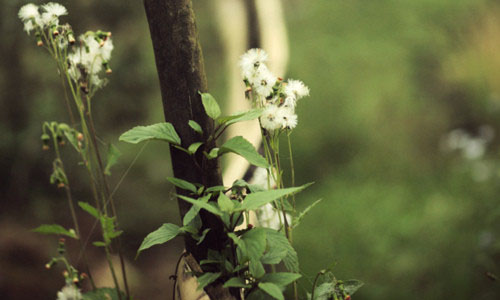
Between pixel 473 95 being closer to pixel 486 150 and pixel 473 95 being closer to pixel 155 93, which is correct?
pixel 486 150

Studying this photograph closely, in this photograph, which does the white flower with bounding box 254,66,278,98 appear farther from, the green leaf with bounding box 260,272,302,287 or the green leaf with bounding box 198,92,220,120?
the green leaf with bounding box 260,272,302,287

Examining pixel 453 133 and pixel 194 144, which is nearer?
pixel 194 144

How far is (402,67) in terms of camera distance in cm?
228


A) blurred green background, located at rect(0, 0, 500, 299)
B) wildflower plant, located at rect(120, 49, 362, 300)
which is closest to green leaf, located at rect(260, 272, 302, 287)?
wildflower plant, located at rect(120, 49, 362, 300)

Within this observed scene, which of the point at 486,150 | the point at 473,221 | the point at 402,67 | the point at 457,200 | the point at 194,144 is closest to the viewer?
the point at 194,144

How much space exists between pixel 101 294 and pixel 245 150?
0.29 m

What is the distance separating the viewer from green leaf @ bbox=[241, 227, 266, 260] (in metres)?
0.70

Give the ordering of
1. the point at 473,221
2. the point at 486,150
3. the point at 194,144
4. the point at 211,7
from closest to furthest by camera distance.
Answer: the point at 194,144 → the point at 211,7 → the point at 473,221 → the point at 486,150

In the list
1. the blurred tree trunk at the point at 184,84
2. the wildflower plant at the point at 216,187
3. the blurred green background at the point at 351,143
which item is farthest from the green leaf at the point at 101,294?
the blurred green background at the point at 351,143

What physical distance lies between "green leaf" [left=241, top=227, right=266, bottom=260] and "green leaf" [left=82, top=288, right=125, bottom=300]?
0.21m

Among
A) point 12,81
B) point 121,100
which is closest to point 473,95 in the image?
point 121,100

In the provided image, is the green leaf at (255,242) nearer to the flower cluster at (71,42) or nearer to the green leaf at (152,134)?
the green leaf at (152,134)

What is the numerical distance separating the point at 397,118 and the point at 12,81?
142 centimetres

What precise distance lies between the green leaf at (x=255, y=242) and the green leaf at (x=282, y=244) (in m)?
0.04
